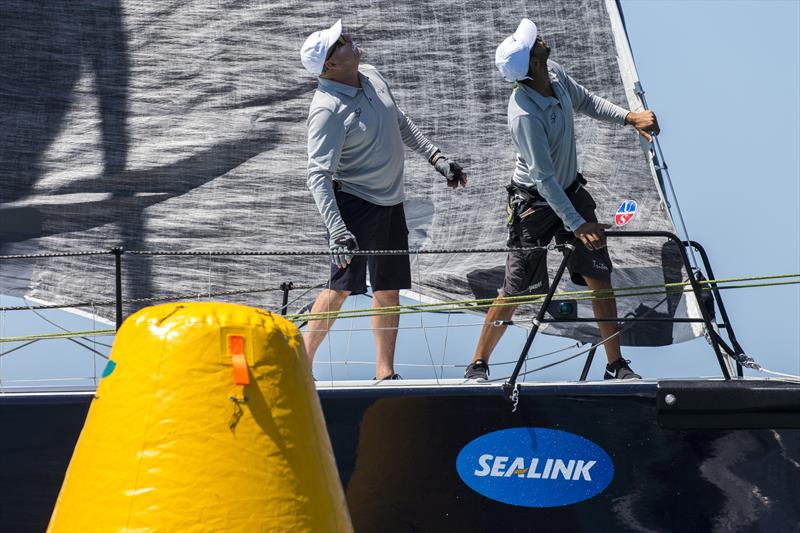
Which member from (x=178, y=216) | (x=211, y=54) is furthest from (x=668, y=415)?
(x=211, y=54)

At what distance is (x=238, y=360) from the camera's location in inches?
113

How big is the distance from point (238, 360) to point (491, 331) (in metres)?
1.83

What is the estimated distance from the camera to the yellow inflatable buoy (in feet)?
8.95

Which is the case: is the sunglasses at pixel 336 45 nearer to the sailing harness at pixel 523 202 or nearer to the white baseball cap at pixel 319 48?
the white baseball cap at pixel 319 48

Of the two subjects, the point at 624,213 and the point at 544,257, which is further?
the point at 624,213

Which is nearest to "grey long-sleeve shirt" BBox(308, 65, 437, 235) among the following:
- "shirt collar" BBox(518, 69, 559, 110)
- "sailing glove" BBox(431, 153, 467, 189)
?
"sailing glove" BBox(431, 153, 467, 189)

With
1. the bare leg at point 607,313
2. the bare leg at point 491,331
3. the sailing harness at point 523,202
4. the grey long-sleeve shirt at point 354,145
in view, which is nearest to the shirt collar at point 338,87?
the grey long-sleeve shirt at point 354,145

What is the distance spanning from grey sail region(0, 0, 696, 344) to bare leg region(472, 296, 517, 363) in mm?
805

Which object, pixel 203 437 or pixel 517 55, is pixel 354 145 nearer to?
pixel 517 55

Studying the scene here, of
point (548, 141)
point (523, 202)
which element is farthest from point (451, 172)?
point (548, 141)

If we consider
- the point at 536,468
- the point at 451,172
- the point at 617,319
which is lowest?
the point at 536,468

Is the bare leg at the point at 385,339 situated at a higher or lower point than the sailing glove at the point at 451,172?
lower

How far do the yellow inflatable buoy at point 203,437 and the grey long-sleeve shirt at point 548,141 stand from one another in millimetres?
1589

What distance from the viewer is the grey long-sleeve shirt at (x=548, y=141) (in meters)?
4.34
